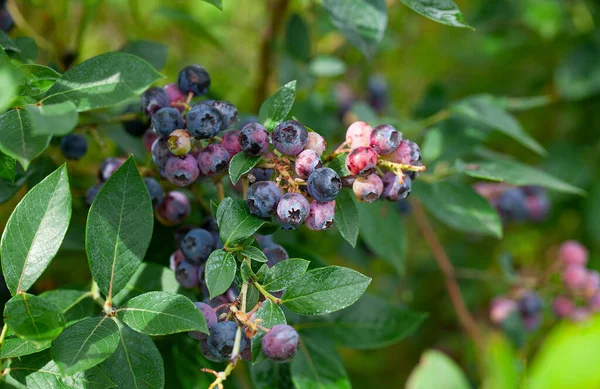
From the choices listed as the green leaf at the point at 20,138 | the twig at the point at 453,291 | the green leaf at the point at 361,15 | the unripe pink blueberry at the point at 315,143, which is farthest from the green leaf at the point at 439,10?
the twig at the point at 453,291

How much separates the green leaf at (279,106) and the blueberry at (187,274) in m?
0.24

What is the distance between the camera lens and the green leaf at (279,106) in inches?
33.1

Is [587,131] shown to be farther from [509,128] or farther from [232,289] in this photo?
[232,289]

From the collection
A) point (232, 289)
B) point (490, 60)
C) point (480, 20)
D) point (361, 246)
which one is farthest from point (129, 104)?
point (490, 60)

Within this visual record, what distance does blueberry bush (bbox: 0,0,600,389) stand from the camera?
28.6 inches

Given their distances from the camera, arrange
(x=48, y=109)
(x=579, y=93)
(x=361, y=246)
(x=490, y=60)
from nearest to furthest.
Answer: (x=48, y=109) → (x=361, y=246) → (x=579, y=93) → (x=490, y=60)

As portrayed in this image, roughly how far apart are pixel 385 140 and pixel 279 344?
32 cm

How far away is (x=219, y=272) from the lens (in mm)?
732

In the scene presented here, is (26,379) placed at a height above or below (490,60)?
above

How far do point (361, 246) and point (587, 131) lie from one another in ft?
3.32

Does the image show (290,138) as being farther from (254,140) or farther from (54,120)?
(54,120)

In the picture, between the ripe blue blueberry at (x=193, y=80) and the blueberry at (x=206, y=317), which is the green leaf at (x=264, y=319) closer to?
the blueberry at (x=206, y=317)

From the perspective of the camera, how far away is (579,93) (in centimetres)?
190

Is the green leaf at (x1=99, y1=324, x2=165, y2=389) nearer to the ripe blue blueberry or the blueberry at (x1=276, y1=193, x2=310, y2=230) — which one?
the blueberry at (x1=276, y1=193, x2=310, y2=230)
